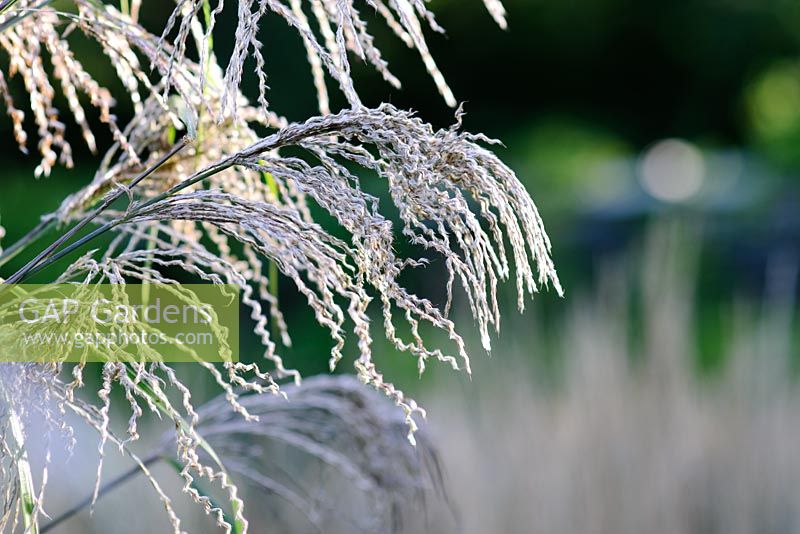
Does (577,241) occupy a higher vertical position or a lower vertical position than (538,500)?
higher

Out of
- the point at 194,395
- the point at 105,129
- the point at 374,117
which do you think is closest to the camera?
the point at 374,117

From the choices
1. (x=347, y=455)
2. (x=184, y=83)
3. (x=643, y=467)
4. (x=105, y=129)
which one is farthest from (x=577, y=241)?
(x=184, y=83)

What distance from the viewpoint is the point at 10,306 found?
45.6 inches

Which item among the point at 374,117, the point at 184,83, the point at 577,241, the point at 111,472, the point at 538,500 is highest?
the point at 577,241

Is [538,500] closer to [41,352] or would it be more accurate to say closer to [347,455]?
[347,455]

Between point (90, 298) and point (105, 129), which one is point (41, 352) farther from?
point (105, 129)

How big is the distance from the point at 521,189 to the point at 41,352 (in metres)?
Result: 0.56

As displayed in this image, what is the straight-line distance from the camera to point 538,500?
3178 millimetres

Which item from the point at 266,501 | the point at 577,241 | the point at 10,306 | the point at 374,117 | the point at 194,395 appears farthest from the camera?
the point at 577,241

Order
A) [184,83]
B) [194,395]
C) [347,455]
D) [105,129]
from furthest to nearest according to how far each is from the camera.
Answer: [105,129], [194,395], [347,455], [184,83]

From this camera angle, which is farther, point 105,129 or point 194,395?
point 105,129

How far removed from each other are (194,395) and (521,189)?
272 cm

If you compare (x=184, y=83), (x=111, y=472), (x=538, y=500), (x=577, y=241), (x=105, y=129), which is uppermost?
(x=105, y=129)

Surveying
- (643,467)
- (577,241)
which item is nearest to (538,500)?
(643,467)
